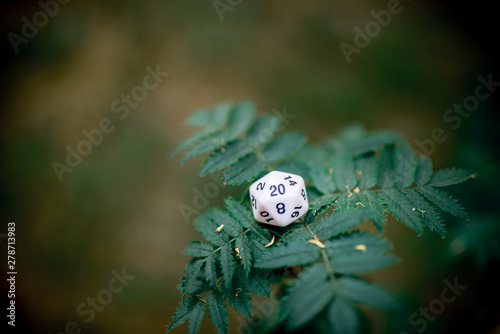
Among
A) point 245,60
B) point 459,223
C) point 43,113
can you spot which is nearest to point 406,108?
point 459,223

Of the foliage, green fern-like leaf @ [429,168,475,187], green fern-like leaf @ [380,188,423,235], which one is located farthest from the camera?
green fern-like leaf @ [429,168,475,187]

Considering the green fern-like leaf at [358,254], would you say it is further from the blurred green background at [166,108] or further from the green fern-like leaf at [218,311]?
the blurred green background at [166,108]

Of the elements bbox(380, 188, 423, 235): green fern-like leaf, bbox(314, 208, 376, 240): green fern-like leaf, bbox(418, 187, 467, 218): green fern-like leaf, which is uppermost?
bbox(314, 208, 376, 240): green fern-like leaf

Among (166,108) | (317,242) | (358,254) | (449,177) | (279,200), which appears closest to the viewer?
(358,254)

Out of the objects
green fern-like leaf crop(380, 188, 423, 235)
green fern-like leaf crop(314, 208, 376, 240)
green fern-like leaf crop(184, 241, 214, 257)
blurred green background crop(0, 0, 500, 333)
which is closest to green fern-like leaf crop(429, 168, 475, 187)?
green fern-like leaf crop(380, 188, 423, 235)

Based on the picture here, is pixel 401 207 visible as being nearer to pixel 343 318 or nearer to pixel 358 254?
pixel 358 254

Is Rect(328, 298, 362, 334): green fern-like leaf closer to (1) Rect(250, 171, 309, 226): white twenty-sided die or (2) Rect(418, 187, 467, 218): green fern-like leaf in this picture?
(1) Rect(250, 171, 309, 226): white twenty-sided die

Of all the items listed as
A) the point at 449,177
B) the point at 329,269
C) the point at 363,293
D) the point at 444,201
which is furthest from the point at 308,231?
the point at 449,177
